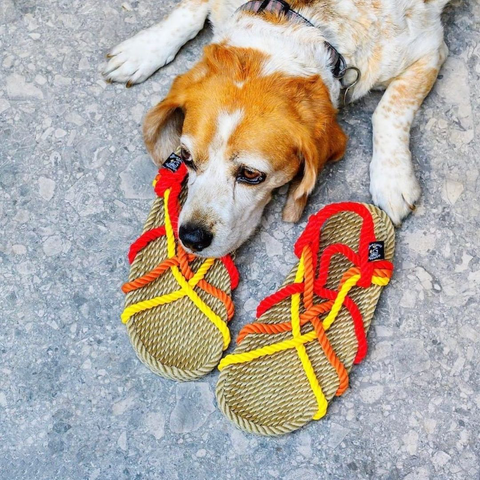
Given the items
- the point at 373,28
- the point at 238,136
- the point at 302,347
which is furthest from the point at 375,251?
the point at 373,28

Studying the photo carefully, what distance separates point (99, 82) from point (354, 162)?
3.43 ft

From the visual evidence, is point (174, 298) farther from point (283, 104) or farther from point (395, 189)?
point (395, 189)

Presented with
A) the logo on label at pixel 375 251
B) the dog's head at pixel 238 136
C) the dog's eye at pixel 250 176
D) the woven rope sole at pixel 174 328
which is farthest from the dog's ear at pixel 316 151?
the woven rope sole at pixel 174 328

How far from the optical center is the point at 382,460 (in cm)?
239

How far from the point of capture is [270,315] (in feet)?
8.08

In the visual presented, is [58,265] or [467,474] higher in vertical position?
[58,265]

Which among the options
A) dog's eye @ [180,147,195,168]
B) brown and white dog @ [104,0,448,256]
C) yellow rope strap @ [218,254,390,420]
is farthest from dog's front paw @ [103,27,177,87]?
yellow rope strap @ [218,254,390,420]

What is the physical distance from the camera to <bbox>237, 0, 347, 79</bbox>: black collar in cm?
232

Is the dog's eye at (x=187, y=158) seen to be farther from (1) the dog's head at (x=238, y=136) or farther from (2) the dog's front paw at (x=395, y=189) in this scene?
(2) the dog's front paw at (x=395, y=189)

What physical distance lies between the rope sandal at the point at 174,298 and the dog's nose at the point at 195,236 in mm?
198

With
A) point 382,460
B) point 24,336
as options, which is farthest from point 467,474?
point 24,336

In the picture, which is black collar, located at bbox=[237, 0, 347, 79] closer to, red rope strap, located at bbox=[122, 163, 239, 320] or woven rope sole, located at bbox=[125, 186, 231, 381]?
red rope strap, located at bbox=[122, 163, 239, 320]

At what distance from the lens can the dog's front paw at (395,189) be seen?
2.57 m

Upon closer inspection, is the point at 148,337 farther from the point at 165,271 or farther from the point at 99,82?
the point at 99,82
